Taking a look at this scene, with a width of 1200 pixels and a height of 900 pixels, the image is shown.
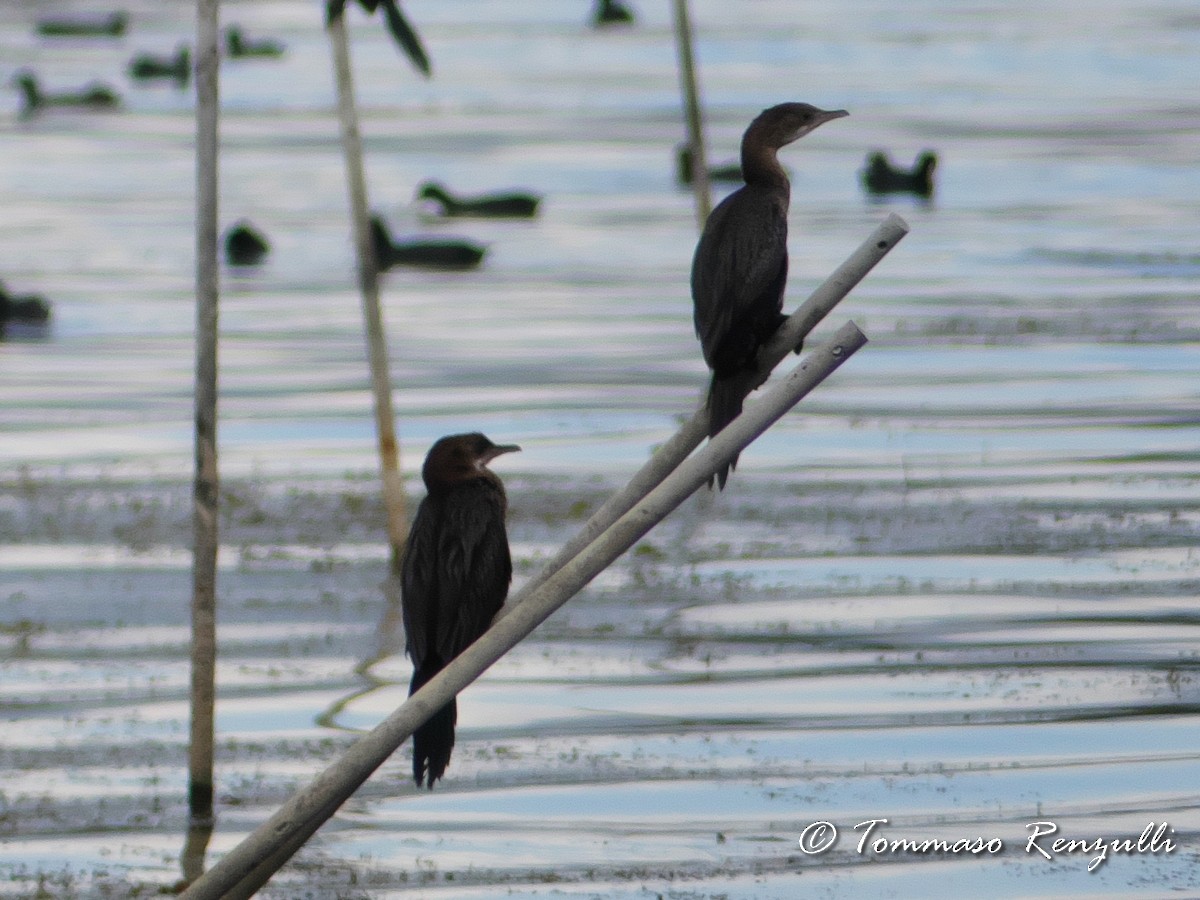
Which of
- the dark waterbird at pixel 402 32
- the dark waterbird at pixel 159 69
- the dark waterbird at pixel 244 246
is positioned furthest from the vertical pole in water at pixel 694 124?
the dark waterbird at pixel 159 69

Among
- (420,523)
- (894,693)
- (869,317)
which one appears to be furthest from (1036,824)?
(869,317)

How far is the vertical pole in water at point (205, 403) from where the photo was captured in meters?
7.66

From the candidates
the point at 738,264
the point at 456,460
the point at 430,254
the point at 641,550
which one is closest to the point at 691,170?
the point at 430,254

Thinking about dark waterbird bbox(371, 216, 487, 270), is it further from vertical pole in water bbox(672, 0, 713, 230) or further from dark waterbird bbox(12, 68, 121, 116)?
dark waterbird bbox(12, 68, 121, 116)

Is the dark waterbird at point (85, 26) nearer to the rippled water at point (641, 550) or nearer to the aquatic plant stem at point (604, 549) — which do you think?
the rippled water at point (641, 550)

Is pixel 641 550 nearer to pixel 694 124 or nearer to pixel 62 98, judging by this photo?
pixel 694 124

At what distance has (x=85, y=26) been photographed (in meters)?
58.7

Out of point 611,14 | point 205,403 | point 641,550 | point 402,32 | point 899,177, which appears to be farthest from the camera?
point 611,14

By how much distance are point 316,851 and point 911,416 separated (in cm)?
801

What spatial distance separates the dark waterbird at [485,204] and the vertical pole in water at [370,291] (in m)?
13.7

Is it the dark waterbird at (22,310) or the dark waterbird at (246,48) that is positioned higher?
the dark waterbird at (22,310)

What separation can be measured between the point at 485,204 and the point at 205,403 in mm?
17932

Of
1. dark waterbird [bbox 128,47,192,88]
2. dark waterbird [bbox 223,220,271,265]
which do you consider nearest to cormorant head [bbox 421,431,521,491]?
dark waterbird [bbox 223,220,271,265]

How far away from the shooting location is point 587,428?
15203 mm
